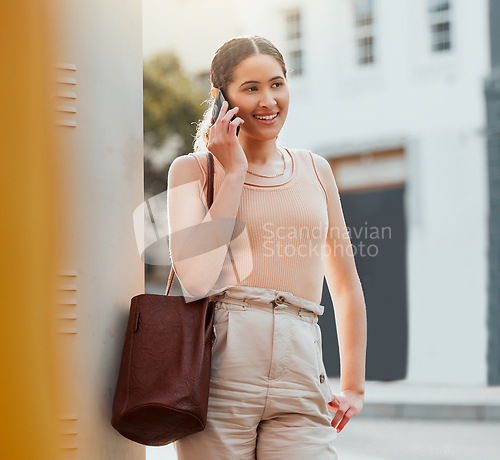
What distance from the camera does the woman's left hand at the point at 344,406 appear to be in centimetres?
217

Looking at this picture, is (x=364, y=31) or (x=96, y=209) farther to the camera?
(x=364, y=31)

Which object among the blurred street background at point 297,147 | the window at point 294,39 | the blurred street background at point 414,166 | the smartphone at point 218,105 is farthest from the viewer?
the window at point 294,39

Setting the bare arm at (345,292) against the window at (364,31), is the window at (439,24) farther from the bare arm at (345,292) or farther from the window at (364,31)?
the bare arm at (345,292)

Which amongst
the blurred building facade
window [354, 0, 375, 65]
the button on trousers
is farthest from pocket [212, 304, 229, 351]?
window [354, 0, 375, 65]

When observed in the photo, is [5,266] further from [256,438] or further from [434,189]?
[434,189]

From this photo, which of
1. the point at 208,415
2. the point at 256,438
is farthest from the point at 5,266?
the point at 256,438

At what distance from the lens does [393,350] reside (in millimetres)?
11508

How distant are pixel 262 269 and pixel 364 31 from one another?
11369 millimetres

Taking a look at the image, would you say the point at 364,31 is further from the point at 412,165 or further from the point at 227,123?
the point at 227,123

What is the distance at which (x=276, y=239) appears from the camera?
2064 millimetres

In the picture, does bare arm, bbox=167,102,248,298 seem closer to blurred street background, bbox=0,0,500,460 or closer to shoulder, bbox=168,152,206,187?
shoulder, bbox=168,152,206,187

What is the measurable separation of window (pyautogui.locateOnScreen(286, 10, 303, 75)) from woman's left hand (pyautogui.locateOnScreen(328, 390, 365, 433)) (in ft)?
38.6

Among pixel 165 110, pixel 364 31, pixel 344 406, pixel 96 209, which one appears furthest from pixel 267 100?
pixel 165 110

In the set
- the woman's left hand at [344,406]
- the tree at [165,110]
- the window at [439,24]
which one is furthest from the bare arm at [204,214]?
the tree at [165,110]
